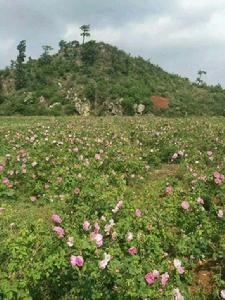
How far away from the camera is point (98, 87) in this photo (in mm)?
61969

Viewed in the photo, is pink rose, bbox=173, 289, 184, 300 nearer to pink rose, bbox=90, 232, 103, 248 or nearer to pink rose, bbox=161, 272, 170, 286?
pink rose, bbox=161, 272, 170, 286

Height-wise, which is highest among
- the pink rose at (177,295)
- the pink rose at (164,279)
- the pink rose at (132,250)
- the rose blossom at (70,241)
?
the rose blossom at (70,241)

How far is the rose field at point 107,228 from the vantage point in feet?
18.4

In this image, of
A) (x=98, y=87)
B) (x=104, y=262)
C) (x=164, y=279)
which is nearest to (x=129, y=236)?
(x=164, y=279)

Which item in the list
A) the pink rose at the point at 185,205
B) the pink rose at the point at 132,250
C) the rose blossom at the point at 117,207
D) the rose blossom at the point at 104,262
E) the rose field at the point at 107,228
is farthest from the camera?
the pink rose at the point at 185,205

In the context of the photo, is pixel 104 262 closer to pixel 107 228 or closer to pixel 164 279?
pixel 164 279

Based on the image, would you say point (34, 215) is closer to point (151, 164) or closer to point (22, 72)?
point (151, 164)

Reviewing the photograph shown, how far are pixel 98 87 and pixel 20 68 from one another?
18258 millimetres

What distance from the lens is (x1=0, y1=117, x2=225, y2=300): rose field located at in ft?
18.4

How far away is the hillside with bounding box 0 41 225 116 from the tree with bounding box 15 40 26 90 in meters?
0.49

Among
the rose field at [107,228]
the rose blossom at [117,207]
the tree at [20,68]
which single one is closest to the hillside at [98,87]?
the tree at [20,68]

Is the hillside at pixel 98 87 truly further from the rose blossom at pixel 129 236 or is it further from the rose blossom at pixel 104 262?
the rose blossom at pixel 104 262

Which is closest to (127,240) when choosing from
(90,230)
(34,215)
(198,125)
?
(90,230)

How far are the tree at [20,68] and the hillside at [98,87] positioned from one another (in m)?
0.49
